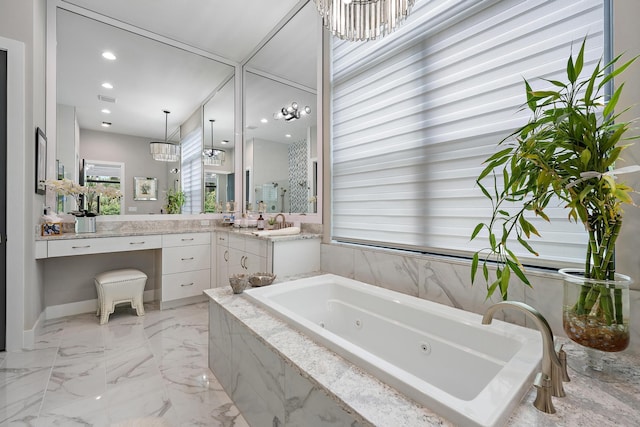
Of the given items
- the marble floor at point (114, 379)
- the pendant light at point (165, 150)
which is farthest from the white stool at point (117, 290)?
the pendant light at point (165, 150)

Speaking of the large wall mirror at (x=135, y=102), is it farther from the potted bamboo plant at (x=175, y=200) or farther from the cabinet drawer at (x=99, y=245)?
the cabinet drawer at (x=99, y=245)

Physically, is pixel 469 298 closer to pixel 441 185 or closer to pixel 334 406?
pixel 441 185

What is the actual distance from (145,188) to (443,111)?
10.8 ft

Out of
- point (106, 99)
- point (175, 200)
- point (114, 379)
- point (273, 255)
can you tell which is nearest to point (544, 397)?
point (273, 255)

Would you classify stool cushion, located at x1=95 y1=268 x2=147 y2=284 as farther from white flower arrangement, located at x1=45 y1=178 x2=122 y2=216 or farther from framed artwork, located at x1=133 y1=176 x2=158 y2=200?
framed artwork, located at x1=133 y1=176 x2=158 y2=200

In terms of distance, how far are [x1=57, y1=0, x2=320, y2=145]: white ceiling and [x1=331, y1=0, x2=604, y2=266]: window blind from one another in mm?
932

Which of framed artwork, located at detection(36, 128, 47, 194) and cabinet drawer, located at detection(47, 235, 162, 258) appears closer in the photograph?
framed artwork, located at detection(36, 128, 47, 194)

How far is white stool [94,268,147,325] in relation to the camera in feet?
9.27

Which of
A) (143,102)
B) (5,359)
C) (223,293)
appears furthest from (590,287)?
(143,102)

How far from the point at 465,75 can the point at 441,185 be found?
65 centimetres

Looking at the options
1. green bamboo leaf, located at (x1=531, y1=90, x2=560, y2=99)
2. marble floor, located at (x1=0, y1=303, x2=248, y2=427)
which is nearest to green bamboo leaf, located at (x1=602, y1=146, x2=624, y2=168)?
green bamboo leaf, located at (x1=531, y1=90, x2=560, y2=99)

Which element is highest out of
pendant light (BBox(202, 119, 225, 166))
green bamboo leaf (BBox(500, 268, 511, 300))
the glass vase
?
pendant light (BBox(202, 119, 225, 166))

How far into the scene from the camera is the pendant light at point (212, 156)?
12.8 ft

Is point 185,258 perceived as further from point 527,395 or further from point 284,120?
point 527,395
